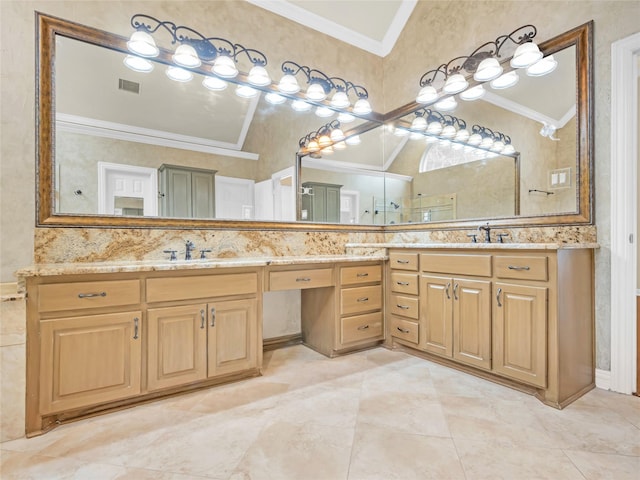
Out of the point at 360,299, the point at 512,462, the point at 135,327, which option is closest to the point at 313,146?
the point at 360,299

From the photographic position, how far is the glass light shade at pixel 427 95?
117 inches

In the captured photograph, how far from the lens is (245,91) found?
2.71m

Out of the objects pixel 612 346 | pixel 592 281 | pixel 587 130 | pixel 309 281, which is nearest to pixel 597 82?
pixel 587 130

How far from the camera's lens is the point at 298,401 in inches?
74.5

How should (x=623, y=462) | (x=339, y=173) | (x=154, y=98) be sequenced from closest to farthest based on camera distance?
1. (x=623, y=462)
2. (x=154, y=98)
3. (x=339, y=173)

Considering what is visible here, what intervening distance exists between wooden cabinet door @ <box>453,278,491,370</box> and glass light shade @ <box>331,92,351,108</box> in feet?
6.40

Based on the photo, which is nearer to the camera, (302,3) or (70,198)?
(70,198)

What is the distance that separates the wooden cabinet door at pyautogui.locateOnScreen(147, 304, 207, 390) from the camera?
6.07 ft

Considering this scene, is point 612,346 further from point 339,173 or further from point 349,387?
point 339,173

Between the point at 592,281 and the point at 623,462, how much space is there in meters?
1.09

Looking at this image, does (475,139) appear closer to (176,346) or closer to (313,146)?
(313,146)

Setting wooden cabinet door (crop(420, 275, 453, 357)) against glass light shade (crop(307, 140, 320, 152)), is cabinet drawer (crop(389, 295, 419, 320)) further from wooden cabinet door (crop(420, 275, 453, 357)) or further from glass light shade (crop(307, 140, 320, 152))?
glass light shade (crop(307, 140, 320, 152))

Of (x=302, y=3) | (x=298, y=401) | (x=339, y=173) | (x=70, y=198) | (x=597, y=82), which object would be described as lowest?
(x=298, y=401)

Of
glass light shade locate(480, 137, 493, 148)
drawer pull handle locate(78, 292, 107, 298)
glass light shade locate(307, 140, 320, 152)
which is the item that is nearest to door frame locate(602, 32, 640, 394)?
glass light shade locate(480, 137, 493, 148)
